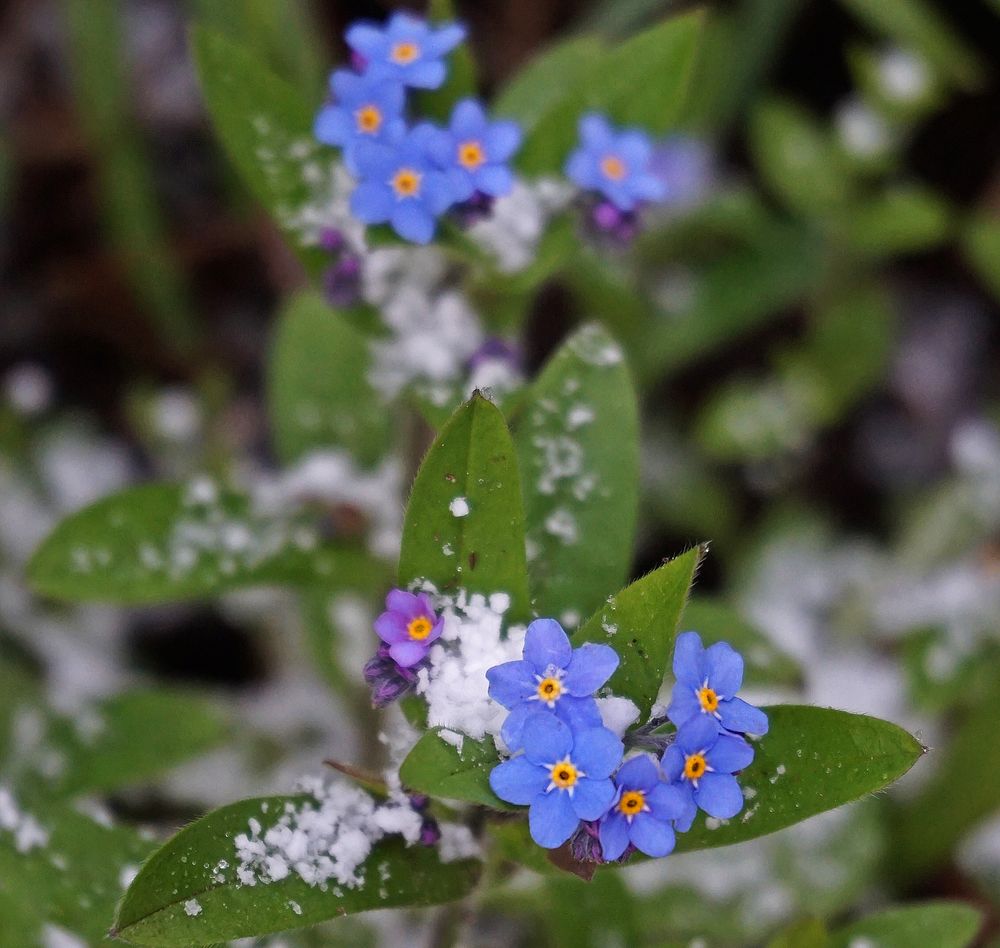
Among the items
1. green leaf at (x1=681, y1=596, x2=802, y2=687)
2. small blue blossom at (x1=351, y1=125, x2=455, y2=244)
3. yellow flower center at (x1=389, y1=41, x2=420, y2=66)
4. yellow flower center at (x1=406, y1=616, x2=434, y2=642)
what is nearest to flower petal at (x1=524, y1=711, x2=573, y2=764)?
yellow flower center at (x1=406, y1=616, x2=434, y2=642)

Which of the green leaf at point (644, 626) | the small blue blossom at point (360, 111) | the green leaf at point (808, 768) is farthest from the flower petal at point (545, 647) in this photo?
the small blue blossom at point (360, 111)

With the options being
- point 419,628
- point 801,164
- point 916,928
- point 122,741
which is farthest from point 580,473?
point 801,164

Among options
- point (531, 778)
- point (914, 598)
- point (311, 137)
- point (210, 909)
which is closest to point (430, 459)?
point (531, 778)

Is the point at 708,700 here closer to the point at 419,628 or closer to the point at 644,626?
the point at 644,626

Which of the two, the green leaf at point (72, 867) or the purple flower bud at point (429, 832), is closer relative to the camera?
the purple flower bud at point (429, 832)

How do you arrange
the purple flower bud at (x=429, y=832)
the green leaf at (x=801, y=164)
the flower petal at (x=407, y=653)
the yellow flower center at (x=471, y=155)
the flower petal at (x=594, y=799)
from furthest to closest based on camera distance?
the green leaf at (x=801, y=164)
the yellow flower center at (x=471, y=155)
the purple flower bud at (x=429, y=832)
the flower petal at (x=407, y=653)
the flower petal at (x=594, y=799)

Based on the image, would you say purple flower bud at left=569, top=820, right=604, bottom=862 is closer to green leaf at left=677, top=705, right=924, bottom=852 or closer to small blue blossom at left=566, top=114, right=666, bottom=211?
green leaf at left=677, top=705, right=924, bottom=852

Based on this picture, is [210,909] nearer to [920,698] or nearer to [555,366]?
[555,366]

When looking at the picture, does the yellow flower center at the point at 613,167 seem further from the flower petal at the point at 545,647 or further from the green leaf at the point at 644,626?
the flower petal at the point at 545,647
